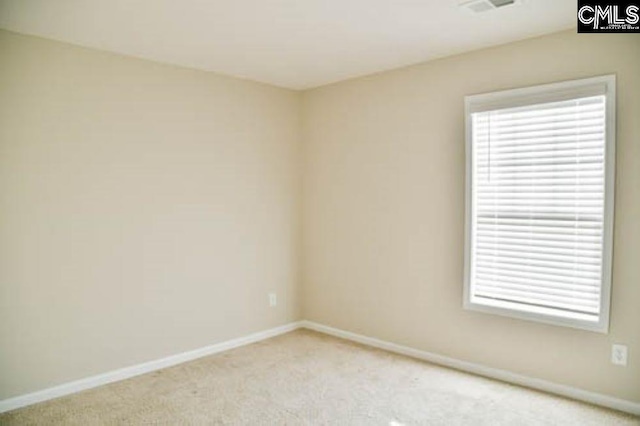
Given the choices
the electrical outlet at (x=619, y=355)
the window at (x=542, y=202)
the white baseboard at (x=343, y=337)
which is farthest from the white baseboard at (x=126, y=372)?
the electrical outlet at (x=619, y=355)

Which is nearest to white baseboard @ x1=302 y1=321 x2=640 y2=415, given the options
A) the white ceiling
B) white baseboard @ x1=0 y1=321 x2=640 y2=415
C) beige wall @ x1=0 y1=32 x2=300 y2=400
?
white baseboard @ x1=0 y1=321 x2=640 y2=415

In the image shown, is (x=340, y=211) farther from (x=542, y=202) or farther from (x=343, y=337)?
(x=542, y=202)

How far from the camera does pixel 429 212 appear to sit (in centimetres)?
378

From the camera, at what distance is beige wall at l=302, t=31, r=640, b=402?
9.38ft

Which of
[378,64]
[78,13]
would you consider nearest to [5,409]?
[78,13]

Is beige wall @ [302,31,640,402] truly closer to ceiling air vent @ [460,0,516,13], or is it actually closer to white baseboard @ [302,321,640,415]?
white baseboard @ [302,321,640,415]

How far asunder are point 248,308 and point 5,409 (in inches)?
77.3

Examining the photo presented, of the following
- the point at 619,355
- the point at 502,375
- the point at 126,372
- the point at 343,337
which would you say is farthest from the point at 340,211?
the point at 619,355

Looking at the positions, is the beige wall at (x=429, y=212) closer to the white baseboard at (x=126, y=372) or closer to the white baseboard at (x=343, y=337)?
the white baseboard at (x=343, y=337)

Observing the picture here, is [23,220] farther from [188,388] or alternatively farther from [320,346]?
[320,346]

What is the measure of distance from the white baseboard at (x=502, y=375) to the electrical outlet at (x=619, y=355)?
23 centimetres

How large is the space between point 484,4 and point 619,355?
228 cm

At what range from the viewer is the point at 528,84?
322 centimetres

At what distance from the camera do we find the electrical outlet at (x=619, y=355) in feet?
9.43
